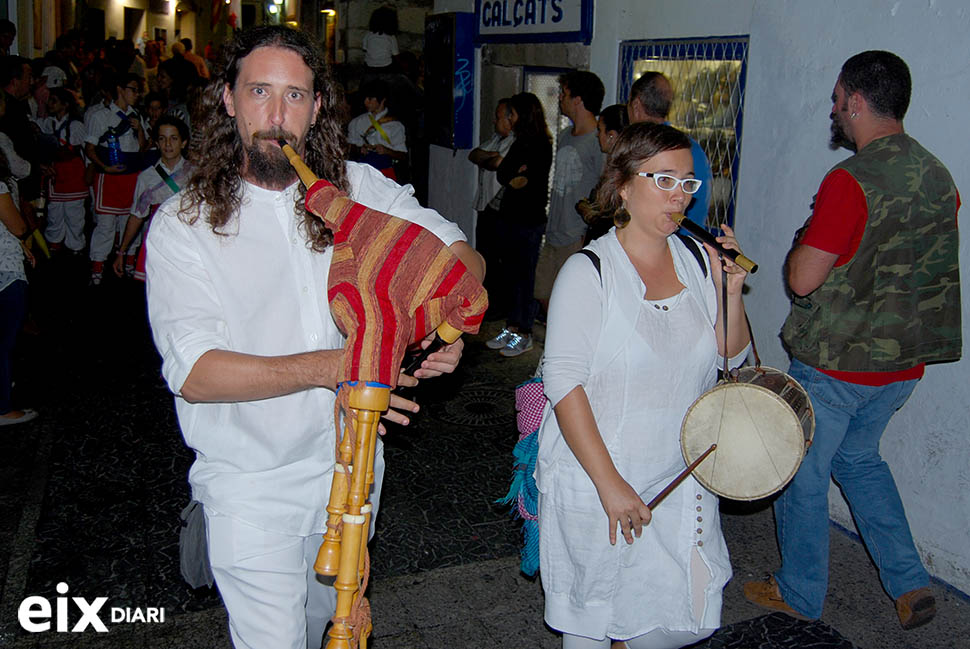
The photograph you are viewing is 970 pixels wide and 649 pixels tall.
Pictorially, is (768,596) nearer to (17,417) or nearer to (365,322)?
(365,322)

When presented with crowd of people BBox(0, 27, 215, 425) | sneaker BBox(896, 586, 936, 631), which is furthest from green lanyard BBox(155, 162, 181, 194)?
sneaker BBox(896, 586, 936, 631)

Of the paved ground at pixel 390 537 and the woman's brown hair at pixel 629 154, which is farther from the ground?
the woman's brown hair at pixel 629 154

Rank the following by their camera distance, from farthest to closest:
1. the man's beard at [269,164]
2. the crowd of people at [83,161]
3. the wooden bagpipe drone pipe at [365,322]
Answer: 1. the crowd of people at [83,161]
2. the man's beard at [269,164]
3. the wooden bagpipe drone pipe at [365,322]

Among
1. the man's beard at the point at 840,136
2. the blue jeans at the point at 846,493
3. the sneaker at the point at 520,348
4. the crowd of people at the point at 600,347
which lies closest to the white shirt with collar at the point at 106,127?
the sneaker at the point at 520,348

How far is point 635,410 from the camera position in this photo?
9.64ft

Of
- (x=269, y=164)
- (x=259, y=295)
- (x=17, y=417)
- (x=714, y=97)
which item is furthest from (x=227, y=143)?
(x=17, y=417)

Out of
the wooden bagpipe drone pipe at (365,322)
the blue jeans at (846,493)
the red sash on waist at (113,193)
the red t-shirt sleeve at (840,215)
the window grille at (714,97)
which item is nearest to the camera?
the wooden bagpipe drone pipe at (365,322)

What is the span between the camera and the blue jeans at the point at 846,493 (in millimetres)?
3945

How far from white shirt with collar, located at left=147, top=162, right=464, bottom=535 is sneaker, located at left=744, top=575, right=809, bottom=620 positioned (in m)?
2.50

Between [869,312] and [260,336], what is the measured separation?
2.59m

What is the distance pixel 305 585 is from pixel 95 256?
8.67 metres

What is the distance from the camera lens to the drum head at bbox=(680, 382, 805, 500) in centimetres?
296

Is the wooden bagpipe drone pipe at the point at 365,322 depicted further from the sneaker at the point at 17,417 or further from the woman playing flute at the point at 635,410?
the sneaker at the point at 17,417

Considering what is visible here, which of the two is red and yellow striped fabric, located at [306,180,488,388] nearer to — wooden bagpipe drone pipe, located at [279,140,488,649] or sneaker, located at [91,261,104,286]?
wooden bagpipe drone pipe, located at [279,140,488,649]
